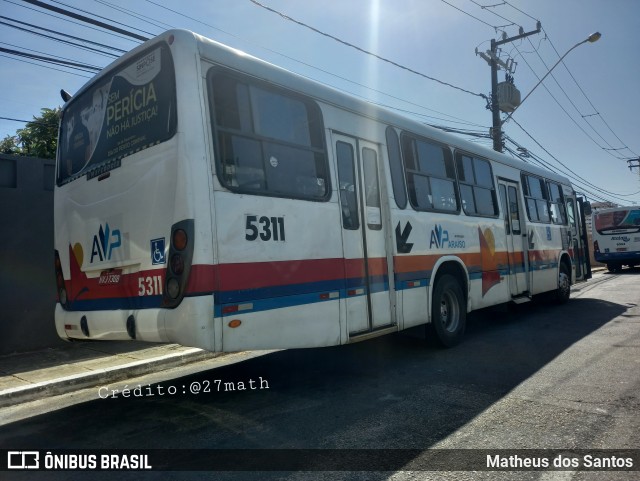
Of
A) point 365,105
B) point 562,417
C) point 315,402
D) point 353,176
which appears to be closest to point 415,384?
point 315,402

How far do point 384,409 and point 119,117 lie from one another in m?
Answer: 3.90

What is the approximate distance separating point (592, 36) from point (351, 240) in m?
15.6

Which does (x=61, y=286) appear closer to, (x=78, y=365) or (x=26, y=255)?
(x=78, y=365)

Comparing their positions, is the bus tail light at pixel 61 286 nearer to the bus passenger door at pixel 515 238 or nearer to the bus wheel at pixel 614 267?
the bus passenger door at pixel 515 238

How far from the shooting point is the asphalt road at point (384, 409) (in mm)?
3799

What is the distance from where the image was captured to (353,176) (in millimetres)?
5820

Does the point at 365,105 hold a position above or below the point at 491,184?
above

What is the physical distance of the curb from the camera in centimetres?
567

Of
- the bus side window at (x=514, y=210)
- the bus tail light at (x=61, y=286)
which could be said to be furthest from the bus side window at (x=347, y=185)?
the bus side window at (x=514, y=210)

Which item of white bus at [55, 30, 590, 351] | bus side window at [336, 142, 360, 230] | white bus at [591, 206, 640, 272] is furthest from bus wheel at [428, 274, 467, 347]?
white bus at [591, 206, 640, 272]

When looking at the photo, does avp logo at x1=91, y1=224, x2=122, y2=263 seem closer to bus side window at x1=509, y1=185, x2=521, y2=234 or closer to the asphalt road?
the asphalt road

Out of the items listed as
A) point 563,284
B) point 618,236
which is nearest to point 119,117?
point 563,284

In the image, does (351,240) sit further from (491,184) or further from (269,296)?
(491,184)

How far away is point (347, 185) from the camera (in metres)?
5.70
